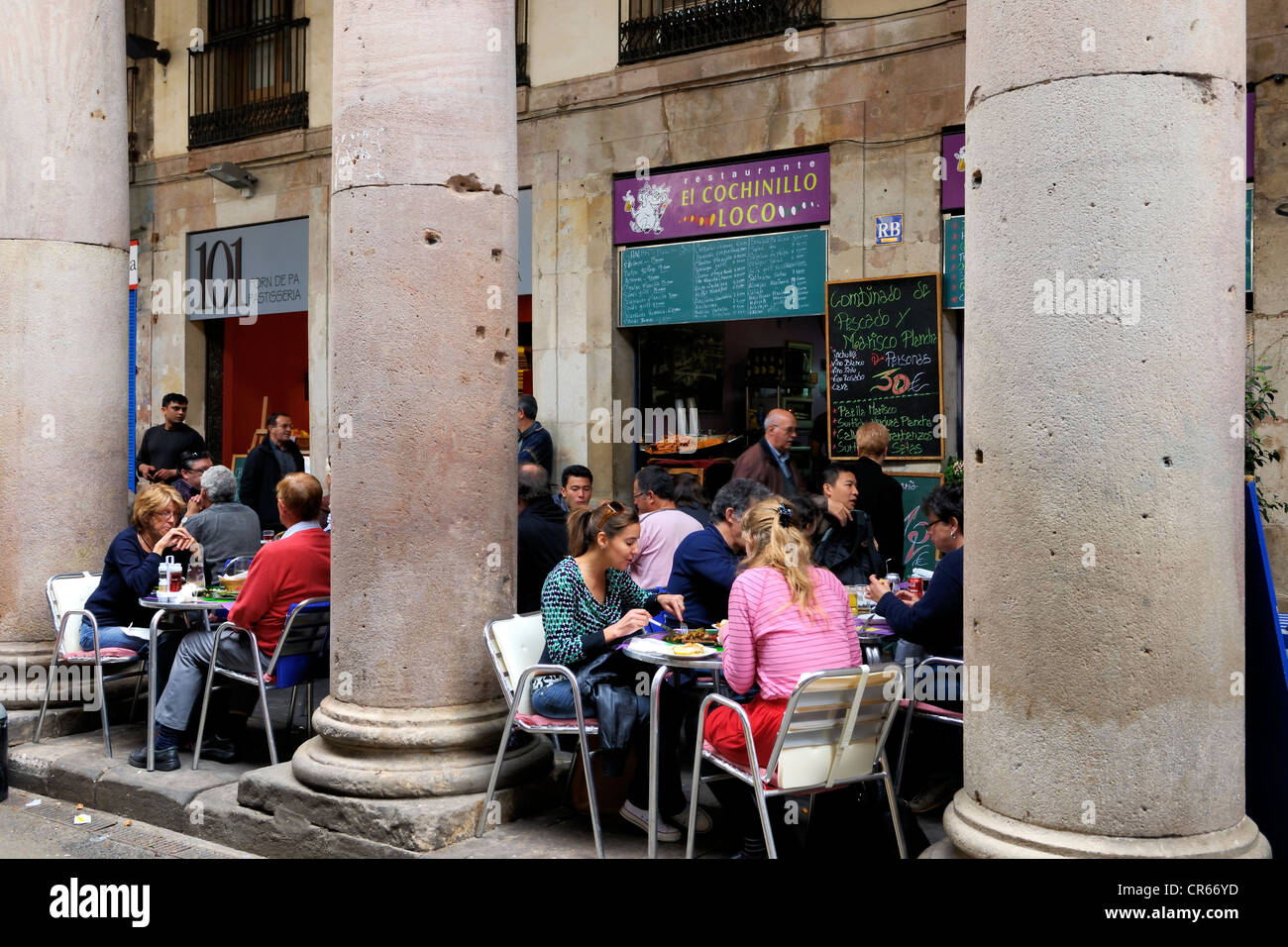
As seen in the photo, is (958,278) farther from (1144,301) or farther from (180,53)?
(180,53)

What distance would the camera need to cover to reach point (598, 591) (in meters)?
5.09

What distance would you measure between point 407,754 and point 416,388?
1.41m

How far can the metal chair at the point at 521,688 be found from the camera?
463cm

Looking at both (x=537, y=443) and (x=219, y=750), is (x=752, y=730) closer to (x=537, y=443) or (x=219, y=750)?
(x=219, y=750)

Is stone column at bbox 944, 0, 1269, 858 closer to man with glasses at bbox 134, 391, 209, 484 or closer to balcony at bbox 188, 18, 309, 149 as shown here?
man with glasses at bbox 134, 391, 209, 484

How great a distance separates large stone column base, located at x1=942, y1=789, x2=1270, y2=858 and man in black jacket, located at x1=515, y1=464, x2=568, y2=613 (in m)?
3.37

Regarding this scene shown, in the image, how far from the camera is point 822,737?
4098 millimetres

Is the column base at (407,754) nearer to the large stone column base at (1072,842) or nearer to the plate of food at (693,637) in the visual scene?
the plate of food at (693,637)

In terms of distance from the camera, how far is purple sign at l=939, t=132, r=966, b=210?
9.03 metres

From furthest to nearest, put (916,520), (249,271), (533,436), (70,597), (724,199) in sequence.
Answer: (249,271) < (724,199) < (533,436) < (916,520) < (70,597)

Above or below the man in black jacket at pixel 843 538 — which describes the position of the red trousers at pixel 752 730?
below

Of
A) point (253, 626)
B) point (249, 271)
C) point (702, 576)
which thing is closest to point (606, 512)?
point (702, 576)

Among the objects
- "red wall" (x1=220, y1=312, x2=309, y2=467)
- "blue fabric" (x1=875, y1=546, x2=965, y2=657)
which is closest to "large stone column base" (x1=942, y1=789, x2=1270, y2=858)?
"blue fabric" (x1=875, y1=546, x2=965, y2=657)

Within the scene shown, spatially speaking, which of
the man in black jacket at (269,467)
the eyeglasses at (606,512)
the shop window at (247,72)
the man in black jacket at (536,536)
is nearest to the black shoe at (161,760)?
the man in black jacket at (536,536)
